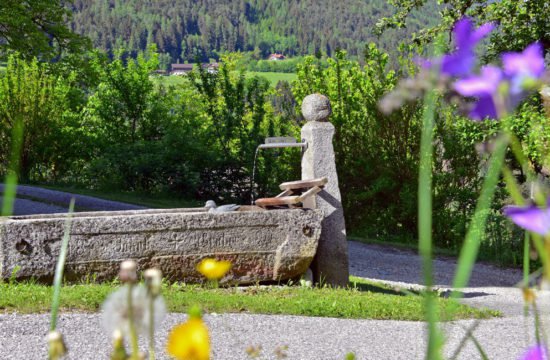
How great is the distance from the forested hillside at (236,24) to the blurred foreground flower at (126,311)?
9267cm

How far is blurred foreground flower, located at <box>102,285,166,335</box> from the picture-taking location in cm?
66

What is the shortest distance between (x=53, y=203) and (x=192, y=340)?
45.9 ft

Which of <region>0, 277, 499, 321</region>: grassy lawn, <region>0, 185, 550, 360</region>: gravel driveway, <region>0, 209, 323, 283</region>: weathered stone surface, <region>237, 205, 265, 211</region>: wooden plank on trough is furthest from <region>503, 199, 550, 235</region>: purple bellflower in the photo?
<region>237, 205, 265, 211</region>: wooden plank on trough

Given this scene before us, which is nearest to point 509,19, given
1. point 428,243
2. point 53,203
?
point 53,203

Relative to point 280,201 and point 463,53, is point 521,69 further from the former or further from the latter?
point 280,201

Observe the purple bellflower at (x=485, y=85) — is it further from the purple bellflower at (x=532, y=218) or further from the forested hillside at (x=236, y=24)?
the forested hillside at (x=236, y=24)

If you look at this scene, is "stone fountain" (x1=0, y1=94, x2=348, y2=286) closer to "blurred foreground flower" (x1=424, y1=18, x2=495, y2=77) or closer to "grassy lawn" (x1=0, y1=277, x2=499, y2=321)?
"grassy lawn" (x1=0, y1=277, x2=499, y2=321)

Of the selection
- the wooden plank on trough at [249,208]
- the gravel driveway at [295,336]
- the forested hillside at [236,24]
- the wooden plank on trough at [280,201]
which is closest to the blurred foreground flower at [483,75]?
the gravel driveway at [295,336]

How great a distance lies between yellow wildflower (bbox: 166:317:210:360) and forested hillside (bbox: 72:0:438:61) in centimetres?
9279

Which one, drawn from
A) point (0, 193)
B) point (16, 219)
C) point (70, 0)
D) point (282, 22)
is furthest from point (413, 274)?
point (282, 22)

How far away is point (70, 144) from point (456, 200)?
9.18 metres

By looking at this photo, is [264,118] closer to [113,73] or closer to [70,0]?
[113,73]

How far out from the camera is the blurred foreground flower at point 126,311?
658 mm

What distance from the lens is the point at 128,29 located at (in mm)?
95500
